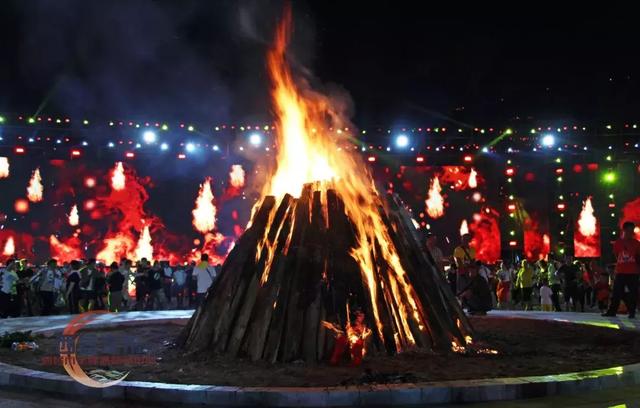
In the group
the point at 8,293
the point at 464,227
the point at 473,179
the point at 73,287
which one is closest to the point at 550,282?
the point at 73,287

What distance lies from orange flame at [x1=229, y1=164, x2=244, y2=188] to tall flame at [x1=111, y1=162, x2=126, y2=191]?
599 centimetres

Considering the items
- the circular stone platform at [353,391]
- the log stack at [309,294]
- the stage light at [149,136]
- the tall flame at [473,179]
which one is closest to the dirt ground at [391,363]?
the log stack at [309,294]

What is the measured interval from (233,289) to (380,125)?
19.0 m

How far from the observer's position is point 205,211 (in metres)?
33.3

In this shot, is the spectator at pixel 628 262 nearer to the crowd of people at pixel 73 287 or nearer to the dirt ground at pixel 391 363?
the dirt ground at pixel 391 363

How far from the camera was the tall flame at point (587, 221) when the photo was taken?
3186cm

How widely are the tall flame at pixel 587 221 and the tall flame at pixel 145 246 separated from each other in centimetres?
2408

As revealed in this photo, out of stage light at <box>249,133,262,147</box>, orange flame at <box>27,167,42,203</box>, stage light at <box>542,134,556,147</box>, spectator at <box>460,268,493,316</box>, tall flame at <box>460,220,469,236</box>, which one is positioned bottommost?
spectator at <box>460,268,493,316</box>

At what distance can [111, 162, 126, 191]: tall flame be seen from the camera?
108 ft

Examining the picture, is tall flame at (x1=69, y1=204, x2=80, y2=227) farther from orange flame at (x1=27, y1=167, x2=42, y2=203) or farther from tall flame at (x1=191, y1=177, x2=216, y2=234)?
tall flame at (x1=191, y1=177, x2=216, y2=234)

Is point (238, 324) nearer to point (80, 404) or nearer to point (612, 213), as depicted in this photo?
point (80, 404)

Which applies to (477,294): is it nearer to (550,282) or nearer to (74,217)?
(550,282)

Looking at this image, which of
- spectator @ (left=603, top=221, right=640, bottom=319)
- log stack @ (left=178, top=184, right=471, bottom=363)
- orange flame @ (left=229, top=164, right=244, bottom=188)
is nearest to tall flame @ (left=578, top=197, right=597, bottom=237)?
orange flame @ (left=229, top=164, right=244, bottom=188)

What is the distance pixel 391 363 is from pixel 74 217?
29369 millimetres
